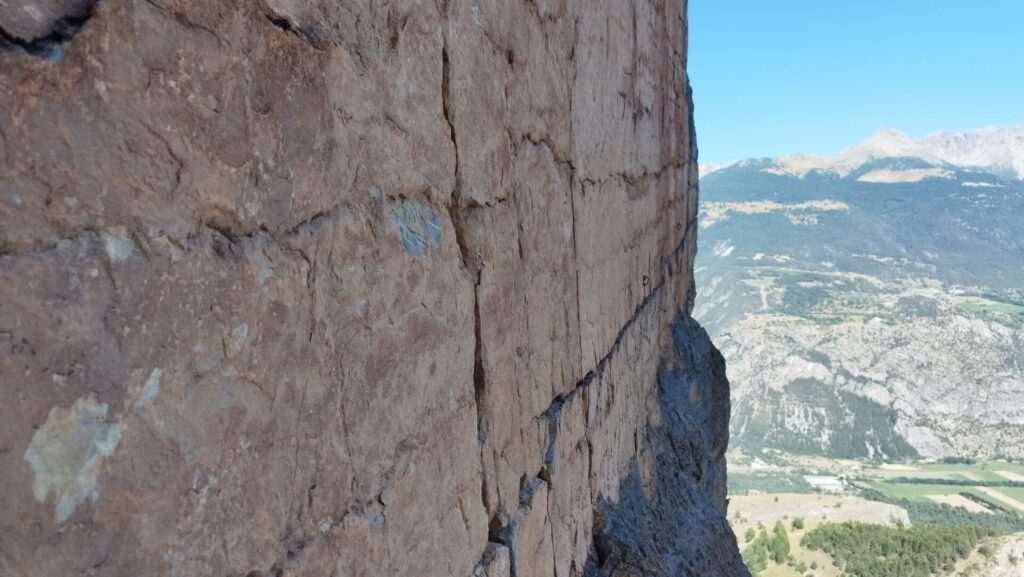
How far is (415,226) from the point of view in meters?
2.24

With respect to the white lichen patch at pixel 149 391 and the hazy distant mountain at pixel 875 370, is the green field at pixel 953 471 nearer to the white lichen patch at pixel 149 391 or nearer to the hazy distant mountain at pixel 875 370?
the hazy distant mountain at pixel 875 370

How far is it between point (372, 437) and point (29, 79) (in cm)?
118

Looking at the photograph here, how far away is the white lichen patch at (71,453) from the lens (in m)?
1.16

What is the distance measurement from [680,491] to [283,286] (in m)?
6.19

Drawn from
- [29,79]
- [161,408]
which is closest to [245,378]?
[161,408]

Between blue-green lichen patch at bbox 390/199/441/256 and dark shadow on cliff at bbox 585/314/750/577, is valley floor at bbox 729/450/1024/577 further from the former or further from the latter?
blue-green lichen patch at bbox 390/199/441/256

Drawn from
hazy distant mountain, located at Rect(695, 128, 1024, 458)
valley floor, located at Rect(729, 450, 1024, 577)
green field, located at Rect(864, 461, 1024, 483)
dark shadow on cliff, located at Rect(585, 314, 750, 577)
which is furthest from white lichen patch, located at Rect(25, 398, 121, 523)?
hazy distant mountain, located at Rect(695, 128, 1024, 458)

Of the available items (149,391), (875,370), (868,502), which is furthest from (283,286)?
(875,370)

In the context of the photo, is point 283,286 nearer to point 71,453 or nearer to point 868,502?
point 71,453

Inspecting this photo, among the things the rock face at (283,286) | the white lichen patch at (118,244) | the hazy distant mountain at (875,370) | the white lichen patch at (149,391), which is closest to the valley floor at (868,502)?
the hazy distant mountain at (875,370)

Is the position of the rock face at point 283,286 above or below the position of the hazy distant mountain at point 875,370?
above

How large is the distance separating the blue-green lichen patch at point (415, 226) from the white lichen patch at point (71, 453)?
1.02 metres

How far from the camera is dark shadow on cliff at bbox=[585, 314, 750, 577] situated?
16.0 ft

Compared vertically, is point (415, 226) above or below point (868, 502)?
above
